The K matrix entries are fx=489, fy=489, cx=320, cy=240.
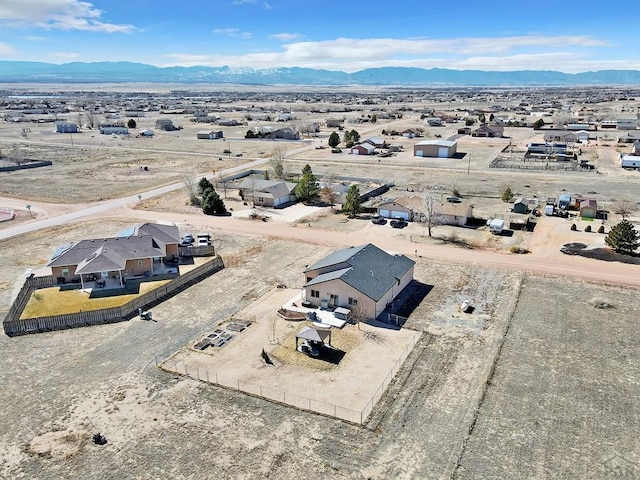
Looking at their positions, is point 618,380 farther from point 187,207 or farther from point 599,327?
point 187,207

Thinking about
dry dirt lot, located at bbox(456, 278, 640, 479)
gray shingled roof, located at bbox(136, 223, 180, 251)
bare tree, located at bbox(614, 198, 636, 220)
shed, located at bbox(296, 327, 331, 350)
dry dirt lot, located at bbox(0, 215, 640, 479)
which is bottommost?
dry dirt lot, located at bbox(0, 215, 640, 479)

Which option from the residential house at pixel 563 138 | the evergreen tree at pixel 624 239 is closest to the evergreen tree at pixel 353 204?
the evergreen tree at pixel 624 239

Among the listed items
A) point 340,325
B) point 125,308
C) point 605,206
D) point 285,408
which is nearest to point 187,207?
point 125,308

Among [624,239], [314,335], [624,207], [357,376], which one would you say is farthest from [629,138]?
[357,376]

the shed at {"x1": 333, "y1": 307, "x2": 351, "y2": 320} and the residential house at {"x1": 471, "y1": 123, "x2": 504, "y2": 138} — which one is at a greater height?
the residential house at {"x1": 471, "y1": 123, "x2": 504, "y2": 138}

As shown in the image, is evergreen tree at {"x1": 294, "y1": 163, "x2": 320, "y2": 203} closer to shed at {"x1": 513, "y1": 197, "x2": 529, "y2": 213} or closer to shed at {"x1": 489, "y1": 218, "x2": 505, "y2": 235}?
shed at {"x1": 489, "y1": 218, "x2": 505, "y2": 235}

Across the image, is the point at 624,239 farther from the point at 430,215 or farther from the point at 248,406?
the point at 248,406

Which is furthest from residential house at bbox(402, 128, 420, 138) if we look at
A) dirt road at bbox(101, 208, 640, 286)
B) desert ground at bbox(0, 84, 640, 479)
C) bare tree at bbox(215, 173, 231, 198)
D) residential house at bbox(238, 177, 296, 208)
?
Answer: dirt road at bbox(101, 208, 640, 286)

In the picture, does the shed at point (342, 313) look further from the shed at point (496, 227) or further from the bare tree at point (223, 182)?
the bare tree at point (223, 182)
